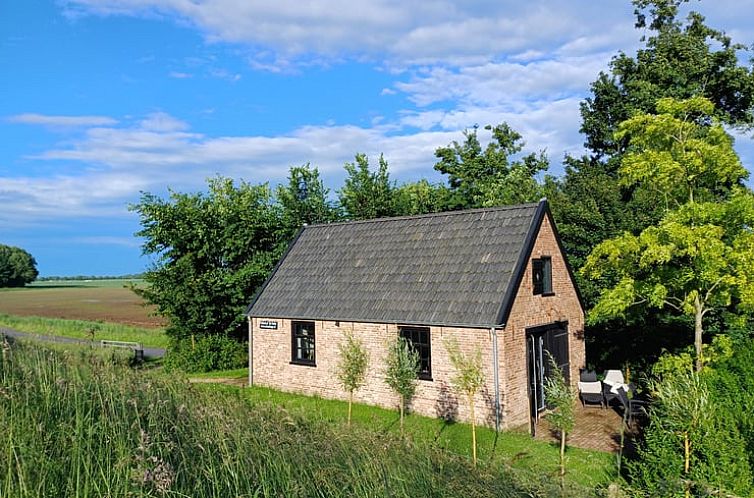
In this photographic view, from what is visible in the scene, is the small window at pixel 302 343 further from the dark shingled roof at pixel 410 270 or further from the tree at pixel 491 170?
the tree at pixel 491 170

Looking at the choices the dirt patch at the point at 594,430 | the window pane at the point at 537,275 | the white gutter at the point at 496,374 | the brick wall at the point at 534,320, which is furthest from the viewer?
the window pane at the point at 537,275

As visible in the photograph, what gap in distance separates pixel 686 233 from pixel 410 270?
7879 millimetres

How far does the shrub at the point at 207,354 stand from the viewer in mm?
24844

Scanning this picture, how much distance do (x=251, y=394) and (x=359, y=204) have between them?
15.0m

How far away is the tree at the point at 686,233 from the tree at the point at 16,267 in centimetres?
12814

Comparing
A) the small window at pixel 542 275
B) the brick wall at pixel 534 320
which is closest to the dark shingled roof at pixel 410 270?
the brick wall at pixel 534 320

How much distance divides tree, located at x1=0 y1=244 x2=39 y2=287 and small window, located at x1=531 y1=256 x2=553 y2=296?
12469 centimetres

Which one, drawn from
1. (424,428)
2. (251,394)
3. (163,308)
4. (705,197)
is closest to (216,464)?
(424,428)

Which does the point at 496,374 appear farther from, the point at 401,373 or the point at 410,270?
the point at 410,270

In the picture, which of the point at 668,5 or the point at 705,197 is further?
the point at 668,5

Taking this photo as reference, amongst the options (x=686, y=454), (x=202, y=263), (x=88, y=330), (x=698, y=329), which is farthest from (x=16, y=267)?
(x=686, y=454)

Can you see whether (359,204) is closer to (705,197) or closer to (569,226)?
(569,226)

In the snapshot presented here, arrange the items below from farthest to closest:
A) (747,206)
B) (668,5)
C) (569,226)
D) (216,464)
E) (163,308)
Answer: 1. (668,5)
2. (163,308)
3. (569,226)
4. (747,206)
5. (216,464)

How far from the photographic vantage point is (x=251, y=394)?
18.0m
